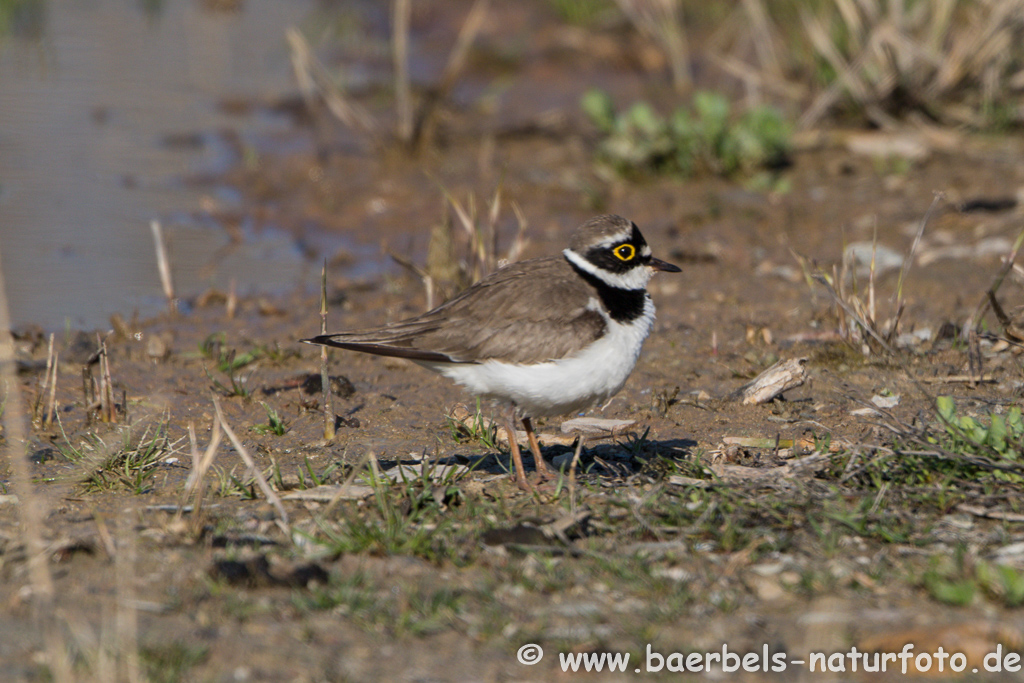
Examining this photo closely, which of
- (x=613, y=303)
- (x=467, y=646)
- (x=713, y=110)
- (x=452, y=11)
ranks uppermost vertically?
(x=452, y=11)

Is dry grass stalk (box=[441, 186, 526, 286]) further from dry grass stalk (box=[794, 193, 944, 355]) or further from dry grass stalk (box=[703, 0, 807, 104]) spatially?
dry grass stalk (box=[703, 0, 807, 104])

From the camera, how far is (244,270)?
8531mm

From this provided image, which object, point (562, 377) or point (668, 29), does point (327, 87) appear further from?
point (562, 377)

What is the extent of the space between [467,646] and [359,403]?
259cm

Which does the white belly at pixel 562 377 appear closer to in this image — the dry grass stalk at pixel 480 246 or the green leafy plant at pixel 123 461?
the green leafy plant at pixel 123 461

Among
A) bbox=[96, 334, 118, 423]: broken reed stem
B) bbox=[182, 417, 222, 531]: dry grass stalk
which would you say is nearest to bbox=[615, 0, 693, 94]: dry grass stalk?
bbox=[96, 334, 118, 423]: broken reed stem

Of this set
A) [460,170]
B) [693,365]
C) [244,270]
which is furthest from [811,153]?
[244,270]

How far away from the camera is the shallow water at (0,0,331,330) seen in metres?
8.34

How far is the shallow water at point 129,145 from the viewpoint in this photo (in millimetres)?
8336

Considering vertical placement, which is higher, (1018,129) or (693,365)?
(1018,129)

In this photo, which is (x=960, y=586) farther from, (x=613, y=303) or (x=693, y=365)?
(x=693, y=365)

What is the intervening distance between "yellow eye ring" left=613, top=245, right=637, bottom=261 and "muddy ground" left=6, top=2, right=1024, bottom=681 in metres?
0.81

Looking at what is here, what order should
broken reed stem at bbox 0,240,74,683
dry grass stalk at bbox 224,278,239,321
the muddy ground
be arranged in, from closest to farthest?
1. broken reed stem at bbox 0,240,74,683
2. the muddy ground
3. dry grass stalk at bbox 224,278,239,321

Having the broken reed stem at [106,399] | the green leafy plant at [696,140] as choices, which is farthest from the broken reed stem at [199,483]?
the green leafy plant at [696,140]
